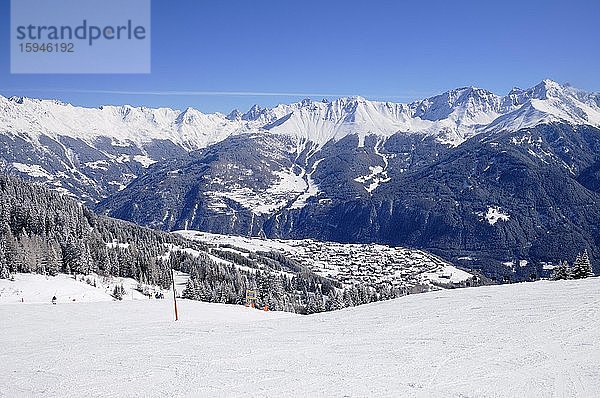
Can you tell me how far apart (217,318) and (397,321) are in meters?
15.3

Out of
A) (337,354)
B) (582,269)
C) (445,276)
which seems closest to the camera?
(337,354)

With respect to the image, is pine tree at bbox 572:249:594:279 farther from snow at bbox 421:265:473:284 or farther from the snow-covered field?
snow at bbox 421:265:473:284

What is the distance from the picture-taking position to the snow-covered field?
1538cm

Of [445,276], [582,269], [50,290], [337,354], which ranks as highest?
[582,269]

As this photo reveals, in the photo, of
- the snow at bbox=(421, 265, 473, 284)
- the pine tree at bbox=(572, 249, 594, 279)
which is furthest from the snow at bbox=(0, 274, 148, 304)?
the snow at bbox=(421, 265, 473, 284)

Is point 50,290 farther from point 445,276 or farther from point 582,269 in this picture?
point 445,276

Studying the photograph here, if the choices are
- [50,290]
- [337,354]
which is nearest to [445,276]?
[50,290]

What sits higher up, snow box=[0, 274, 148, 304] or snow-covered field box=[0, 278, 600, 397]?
snow-covered field box=[0, 278, 600, 397]

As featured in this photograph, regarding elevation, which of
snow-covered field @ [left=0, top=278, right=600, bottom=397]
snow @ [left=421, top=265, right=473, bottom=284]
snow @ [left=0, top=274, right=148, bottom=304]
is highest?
snow-covered field @ [left=0, top=278, right=600, bottom=397]

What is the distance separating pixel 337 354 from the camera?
19547 millimetres

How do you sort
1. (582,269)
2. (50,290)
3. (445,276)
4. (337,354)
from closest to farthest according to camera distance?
(337,354) → (582,269) → (50,290) → (445,276)

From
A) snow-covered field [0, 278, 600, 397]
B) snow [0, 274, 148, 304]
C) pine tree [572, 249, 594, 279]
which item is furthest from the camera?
snow [0, 274, 148, 304]

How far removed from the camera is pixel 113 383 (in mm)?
16281

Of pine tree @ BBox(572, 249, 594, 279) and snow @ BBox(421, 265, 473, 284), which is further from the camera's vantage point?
snow @ BBox(421, 265, 473, 284)
